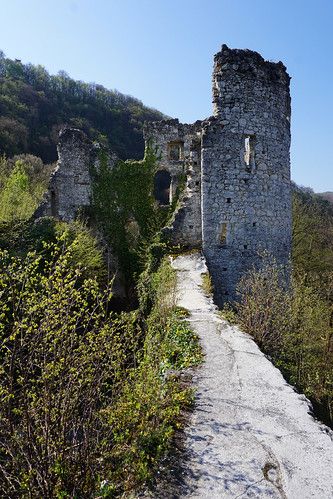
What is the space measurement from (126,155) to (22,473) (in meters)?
40.9

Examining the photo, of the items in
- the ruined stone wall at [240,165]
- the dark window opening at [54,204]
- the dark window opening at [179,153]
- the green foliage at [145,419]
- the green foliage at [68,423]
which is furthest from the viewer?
the dark window opening at [179,153]

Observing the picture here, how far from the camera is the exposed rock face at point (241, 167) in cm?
991

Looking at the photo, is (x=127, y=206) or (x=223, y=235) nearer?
(x=223, y=235)

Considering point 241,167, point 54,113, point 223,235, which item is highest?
point 54,113

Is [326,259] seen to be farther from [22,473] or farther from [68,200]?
[22,473]

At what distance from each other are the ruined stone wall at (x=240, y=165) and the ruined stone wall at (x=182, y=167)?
2.31 feet

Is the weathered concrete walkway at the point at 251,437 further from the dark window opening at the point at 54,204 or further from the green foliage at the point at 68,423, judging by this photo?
the dark window opening at the point at 54,204

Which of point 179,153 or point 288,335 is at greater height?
point 179,153

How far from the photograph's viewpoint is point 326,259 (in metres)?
20.2

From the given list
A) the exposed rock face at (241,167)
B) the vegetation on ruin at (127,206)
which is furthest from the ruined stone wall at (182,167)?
the vegetation on ruin at (127,206)

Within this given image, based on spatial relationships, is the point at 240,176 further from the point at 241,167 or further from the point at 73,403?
the point at 73,403

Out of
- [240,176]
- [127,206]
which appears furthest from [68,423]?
[127,206]

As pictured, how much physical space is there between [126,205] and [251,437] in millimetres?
9607

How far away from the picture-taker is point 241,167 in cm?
1005
